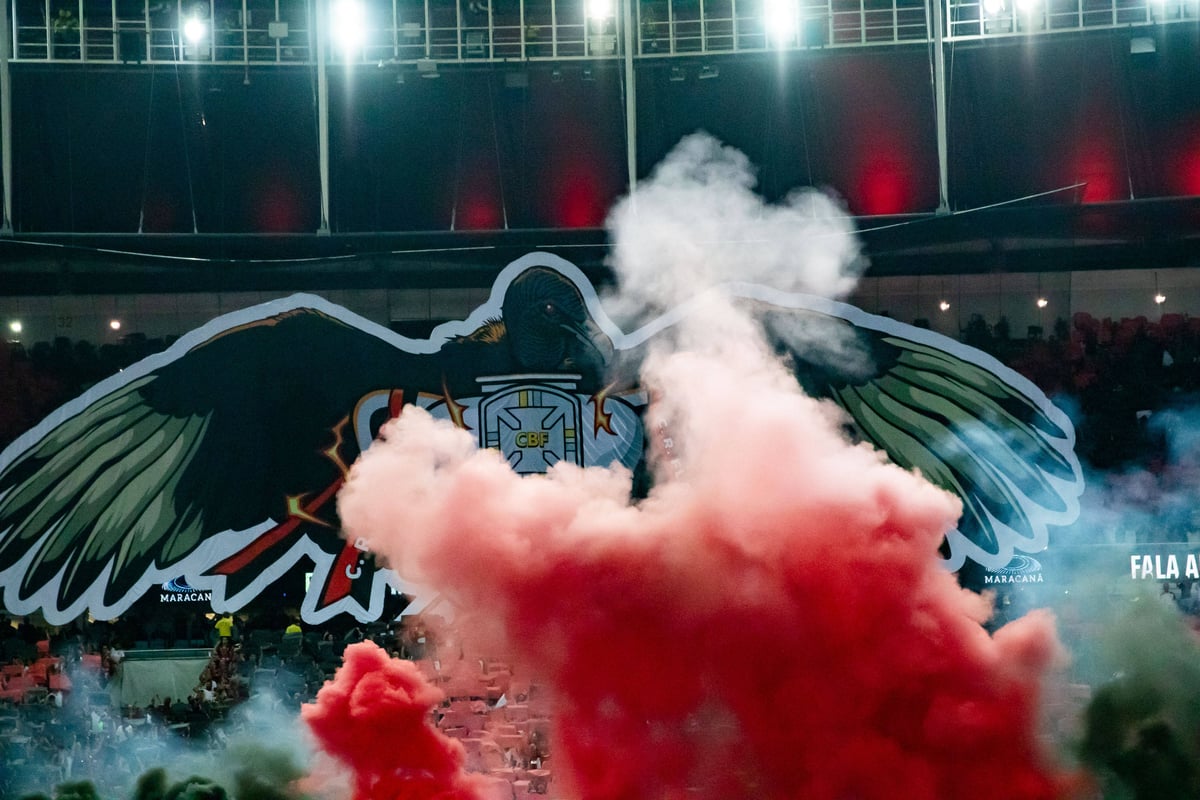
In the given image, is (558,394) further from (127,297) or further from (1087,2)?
(1087,2)

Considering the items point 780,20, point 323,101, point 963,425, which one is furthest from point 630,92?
point 963,425

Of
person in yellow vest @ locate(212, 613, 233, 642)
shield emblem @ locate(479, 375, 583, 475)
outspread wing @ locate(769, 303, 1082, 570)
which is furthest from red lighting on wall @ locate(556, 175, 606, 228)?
person in yellow vest @ locate(212, 613, 233, 642)

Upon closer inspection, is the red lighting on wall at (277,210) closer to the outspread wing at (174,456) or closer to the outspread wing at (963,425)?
the outspread wing at (174,456)

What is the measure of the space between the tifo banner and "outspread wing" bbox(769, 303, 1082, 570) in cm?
3

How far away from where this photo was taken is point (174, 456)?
22000 millimetres

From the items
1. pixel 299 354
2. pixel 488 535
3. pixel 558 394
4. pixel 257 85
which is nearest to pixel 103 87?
pixel 257 85

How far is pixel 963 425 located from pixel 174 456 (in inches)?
480

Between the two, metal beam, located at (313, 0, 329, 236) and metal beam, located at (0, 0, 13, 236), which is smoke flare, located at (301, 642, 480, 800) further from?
metal beam, located at (0, 0, 13, 236)

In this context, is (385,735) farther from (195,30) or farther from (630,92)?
(195,30)

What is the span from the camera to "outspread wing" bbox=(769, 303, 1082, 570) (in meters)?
21.9

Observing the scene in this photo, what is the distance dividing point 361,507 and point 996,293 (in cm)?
1156

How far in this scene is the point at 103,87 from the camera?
25.5 metres

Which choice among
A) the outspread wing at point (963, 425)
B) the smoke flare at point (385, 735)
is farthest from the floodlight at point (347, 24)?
the smoke flare at point (385, 735)

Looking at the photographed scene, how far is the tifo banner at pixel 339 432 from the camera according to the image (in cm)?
2177
